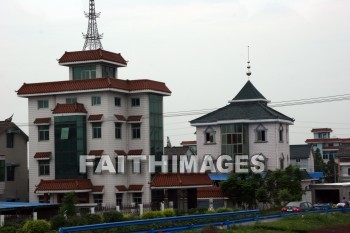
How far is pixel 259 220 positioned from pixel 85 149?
1863cm

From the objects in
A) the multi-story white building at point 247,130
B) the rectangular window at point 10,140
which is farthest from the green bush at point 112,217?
the multi-story white building at point 247,130

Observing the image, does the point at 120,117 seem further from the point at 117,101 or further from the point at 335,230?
Answer: the point at 335,230

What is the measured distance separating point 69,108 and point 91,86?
90.9 inches

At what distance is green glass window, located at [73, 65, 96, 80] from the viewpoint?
5162cm

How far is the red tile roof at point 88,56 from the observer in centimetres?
5072

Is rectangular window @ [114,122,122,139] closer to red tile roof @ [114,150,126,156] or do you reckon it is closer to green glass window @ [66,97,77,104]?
red tile roof @ [114,150,126,156]

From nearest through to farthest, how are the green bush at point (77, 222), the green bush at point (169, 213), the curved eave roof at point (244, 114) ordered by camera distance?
the green bush at point (77, 222) < the green bush at point (169, 213) < the curved eave roof at point (244, 114)

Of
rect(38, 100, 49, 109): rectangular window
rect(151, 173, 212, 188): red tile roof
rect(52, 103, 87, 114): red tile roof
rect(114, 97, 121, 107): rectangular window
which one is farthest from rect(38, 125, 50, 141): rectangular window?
rect(151, 173, 212, 188): red tile roof

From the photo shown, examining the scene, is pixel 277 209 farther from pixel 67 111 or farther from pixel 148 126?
pixel 67 111

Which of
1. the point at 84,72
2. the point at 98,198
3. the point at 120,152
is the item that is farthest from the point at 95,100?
the point at 98,198

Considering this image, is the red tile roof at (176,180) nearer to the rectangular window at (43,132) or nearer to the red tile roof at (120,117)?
the red tile roof at (120,117)

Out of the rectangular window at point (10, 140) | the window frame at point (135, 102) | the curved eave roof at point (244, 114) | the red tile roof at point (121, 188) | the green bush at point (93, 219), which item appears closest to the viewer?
the green bush at point (93, 219)

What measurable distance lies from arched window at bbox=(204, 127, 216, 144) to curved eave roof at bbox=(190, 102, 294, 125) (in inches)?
35.2

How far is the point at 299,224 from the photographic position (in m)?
34.1
